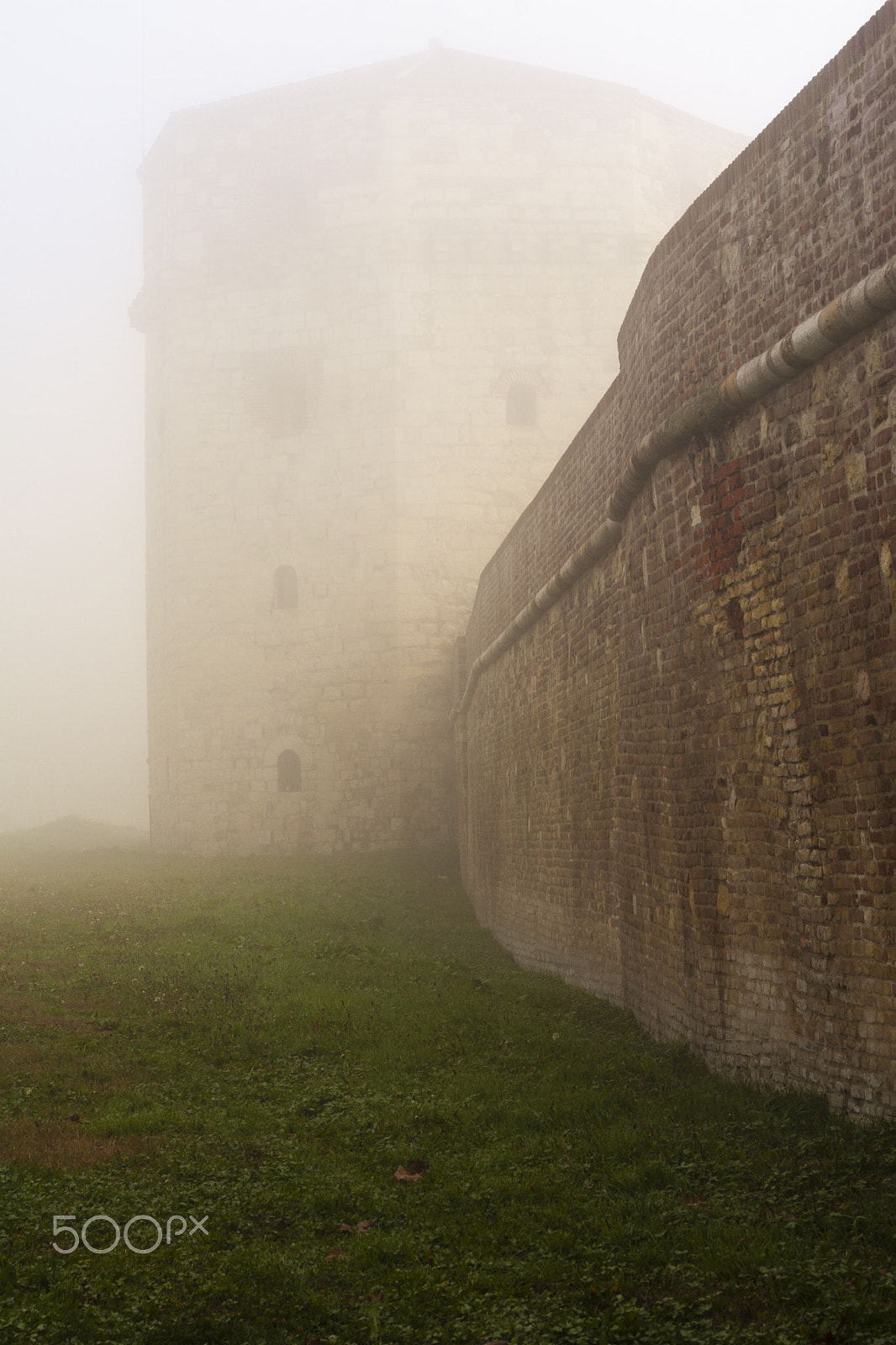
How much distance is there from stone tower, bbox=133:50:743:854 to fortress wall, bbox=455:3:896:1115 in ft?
44.4

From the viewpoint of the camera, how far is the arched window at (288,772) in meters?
21.6

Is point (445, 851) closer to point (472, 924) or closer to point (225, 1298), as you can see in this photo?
point (472, 924)

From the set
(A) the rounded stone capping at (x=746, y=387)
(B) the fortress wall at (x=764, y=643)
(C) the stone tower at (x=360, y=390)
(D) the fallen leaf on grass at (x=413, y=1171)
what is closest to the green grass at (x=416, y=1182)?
(D) the fallen leaf on grass at (x=413, y=1171)

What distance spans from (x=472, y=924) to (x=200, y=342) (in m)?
15.7

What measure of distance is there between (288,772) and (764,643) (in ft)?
56.8

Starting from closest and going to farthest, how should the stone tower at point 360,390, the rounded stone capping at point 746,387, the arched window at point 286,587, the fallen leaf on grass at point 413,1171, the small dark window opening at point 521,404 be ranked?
the rounded stone capping at point 746,387 < the fallen leaf on grass at point 413,1171 < the stone tower at point 360,390 < the arched window at point 286,587 < the small dark window opening at point 521,404

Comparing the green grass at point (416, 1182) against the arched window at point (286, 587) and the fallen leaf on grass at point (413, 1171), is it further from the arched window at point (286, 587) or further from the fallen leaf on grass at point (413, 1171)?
the arched window at point (286, 587)

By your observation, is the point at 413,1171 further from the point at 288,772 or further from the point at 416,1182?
the point at 288,772

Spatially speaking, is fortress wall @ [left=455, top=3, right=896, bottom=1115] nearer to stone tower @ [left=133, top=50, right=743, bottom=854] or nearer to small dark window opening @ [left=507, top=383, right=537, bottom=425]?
stone tower @ [left=133, top=50, right=743, bottom=854]

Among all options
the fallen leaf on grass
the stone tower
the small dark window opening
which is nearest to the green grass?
the fallen leaf on grass

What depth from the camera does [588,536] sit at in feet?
27.3

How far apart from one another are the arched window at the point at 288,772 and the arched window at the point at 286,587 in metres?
3.00

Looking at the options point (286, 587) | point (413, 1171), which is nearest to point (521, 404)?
point (286, 587)

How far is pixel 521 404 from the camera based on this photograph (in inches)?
898
